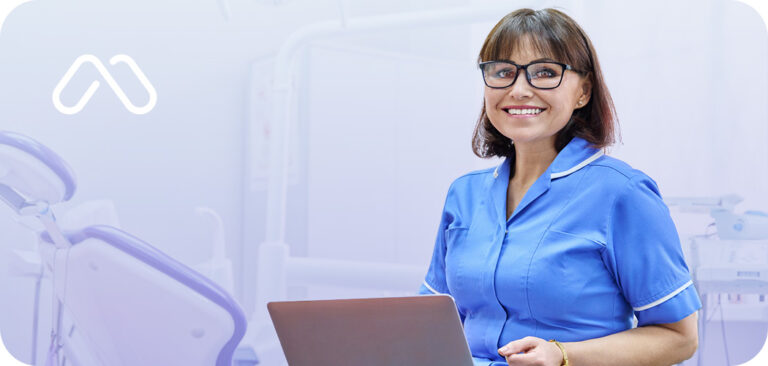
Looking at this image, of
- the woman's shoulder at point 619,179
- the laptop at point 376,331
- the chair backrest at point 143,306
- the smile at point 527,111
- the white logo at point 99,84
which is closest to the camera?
the laptop at point 376,331

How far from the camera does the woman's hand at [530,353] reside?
894 mm

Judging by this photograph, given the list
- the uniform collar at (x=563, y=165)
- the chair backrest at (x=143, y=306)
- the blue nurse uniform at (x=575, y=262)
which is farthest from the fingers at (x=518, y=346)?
the chair backrest at (x=143, y=306)

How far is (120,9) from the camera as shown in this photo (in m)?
2.67

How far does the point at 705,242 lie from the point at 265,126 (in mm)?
1592

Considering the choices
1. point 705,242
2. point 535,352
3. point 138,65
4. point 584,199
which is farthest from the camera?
point 138,65

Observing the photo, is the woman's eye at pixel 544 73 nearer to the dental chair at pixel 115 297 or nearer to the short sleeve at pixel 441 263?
the short sleeve at pixel 441 263

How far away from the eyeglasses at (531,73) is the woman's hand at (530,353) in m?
0.39

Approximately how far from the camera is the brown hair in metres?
1.08

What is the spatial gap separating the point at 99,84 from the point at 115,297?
2.62ft

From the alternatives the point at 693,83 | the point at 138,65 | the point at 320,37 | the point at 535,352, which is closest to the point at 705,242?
the point at 693,83

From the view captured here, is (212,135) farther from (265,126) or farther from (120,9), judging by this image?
(120,9)

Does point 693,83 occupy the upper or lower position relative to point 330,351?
upper

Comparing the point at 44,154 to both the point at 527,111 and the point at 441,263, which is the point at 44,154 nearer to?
the point at 441,263

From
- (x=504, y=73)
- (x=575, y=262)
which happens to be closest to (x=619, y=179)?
(x=575, y=262)
